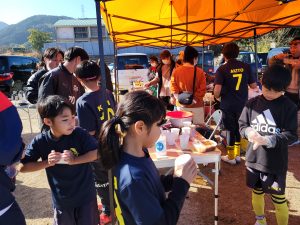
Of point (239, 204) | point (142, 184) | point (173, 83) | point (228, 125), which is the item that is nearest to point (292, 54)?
point (228, 125)

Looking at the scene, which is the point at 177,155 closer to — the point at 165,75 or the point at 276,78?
the point at 276,78

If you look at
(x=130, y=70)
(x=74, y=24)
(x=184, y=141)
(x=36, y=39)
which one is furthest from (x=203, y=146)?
(x=36, y=39)

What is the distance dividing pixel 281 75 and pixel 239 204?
1751 mm

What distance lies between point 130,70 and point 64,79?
7.99 m

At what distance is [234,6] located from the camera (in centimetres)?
421

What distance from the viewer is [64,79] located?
291 centimetres

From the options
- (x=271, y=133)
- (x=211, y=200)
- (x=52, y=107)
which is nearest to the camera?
(x=52, y=107)

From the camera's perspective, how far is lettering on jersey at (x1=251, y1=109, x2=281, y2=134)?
2.12 metres

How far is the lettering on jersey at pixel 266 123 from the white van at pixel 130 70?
8.38m

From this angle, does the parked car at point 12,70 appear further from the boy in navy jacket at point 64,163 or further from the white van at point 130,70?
the boy in navy jacket at point 64,163

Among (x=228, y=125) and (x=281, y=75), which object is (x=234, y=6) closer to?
(x=228, y=125)

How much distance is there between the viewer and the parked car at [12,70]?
11.1 m

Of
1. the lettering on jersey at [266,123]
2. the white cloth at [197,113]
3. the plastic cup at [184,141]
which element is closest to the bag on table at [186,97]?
the white cloth at [197,113]

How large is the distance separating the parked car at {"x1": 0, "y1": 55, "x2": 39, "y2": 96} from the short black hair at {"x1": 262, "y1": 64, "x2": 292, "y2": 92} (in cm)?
1132
